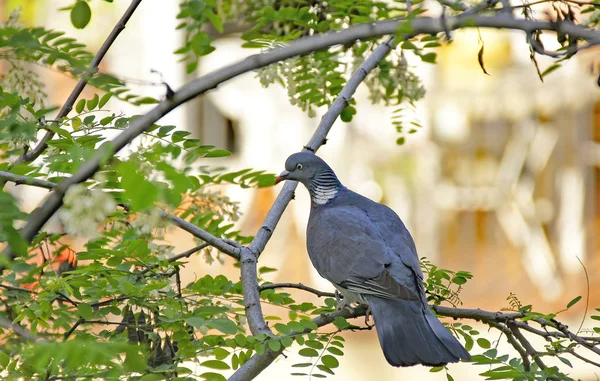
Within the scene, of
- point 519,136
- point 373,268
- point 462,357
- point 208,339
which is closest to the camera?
point 208,339

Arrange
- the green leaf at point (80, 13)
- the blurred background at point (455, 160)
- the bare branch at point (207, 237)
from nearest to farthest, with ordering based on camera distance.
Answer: the green leaf at point (80, 13) → the bare branch at point (207, 237) → the blurred background at point (455, 160)

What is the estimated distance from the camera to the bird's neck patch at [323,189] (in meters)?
2.70

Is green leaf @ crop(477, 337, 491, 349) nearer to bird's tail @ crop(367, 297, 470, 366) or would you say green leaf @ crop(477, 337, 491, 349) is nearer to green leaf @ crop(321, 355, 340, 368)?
bird's tail @ crop(367, 297, 470, 366)

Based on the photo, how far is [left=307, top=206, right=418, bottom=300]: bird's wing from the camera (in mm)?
2168

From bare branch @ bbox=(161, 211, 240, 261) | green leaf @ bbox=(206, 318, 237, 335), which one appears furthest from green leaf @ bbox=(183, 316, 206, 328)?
bare branch @ bbox=(161, 211, 240, 261)

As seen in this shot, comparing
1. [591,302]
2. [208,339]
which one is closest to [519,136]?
[591,302]

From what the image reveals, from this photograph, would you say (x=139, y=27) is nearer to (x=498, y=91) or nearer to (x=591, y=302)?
(x=498, y=91)

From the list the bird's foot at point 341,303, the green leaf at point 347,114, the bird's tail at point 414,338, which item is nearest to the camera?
the bird's tail at point 414,338

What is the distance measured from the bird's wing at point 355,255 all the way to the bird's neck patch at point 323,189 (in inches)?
5.0

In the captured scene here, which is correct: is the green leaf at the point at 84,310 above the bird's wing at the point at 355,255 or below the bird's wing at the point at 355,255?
below

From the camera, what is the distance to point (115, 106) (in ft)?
19.6

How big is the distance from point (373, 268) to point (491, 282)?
4.30 meters

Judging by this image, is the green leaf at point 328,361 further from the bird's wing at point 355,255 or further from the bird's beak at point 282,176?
the bird's beak at point 282,176

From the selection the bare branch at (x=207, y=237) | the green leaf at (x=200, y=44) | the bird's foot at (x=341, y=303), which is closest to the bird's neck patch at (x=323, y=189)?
the bird's foot at (x=341, y=303)
